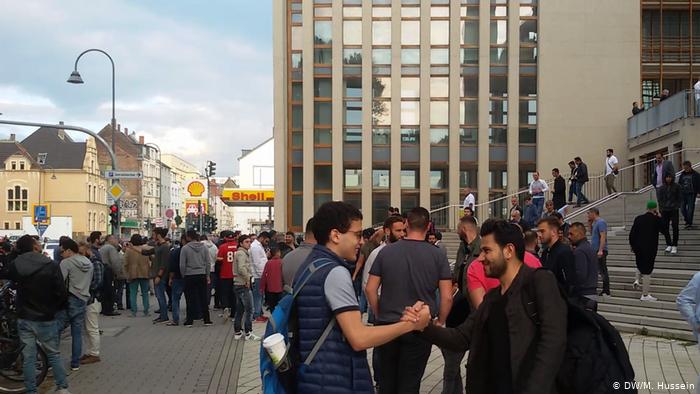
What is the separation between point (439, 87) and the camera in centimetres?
3847

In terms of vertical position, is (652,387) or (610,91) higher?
(610,91)

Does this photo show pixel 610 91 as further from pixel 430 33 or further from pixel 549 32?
pixel 430 33

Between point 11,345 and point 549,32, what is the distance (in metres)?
33.3

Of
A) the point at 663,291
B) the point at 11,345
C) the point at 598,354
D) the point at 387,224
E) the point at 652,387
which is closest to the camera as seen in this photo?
the point at 598,354

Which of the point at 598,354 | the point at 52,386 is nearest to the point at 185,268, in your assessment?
the point at 52,386

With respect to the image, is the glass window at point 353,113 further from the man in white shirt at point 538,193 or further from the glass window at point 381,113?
the man in white shirt at point 538,193

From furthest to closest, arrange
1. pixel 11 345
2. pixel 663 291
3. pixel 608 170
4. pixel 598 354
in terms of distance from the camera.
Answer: pixel 608 170 → pixel 663 291 → pixel 11 345 → pixel 598 354

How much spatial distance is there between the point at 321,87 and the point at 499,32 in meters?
9.68

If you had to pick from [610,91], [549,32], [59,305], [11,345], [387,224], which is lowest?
[11,345]

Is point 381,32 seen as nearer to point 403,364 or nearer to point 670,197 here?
point 670,197

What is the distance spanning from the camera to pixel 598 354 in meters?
3.47

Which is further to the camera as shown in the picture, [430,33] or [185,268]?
[430,33]

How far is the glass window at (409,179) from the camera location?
3869 centimetres

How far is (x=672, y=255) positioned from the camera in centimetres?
1571
